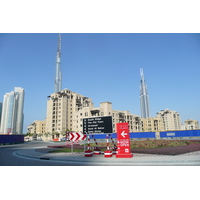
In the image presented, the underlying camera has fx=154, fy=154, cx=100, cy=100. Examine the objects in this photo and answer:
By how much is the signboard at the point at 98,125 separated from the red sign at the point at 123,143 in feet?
3.19

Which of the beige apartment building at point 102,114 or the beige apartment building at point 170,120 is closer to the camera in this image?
the beige apartment building at point 102,114

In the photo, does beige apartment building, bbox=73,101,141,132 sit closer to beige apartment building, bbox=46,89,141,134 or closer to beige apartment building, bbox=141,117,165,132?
beige apartment building, bbox=46,89,141,134

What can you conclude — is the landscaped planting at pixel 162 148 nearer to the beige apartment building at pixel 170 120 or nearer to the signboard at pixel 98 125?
the signboard at pixel 98 125

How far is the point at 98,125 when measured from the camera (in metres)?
14.2

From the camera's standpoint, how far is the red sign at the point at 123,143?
41.1ft

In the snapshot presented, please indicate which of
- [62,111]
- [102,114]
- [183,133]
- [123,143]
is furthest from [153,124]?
[123,143]

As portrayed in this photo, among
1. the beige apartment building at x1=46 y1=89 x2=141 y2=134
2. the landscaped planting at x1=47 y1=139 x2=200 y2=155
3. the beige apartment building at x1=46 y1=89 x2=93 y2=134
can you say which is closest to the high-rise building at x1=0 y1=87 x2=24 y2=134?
the beige apartment building at x1=46 y1=89 x2=141 y2=134

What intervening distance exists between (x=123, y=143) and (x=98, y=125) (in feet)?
9.08

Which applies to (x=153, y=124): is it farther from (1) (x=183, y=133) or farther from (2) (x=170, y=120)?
(1) (x=183, y=133)

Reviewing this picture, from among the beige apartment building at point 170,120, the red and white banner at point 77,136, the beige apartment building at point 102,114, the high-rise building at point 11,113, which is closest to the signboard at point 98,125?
the red and white banner at point 77,136

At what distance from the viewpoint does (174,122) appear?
13950 centimetres

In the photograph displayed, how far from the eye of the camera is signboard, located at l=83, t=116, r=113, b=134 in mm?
13789
